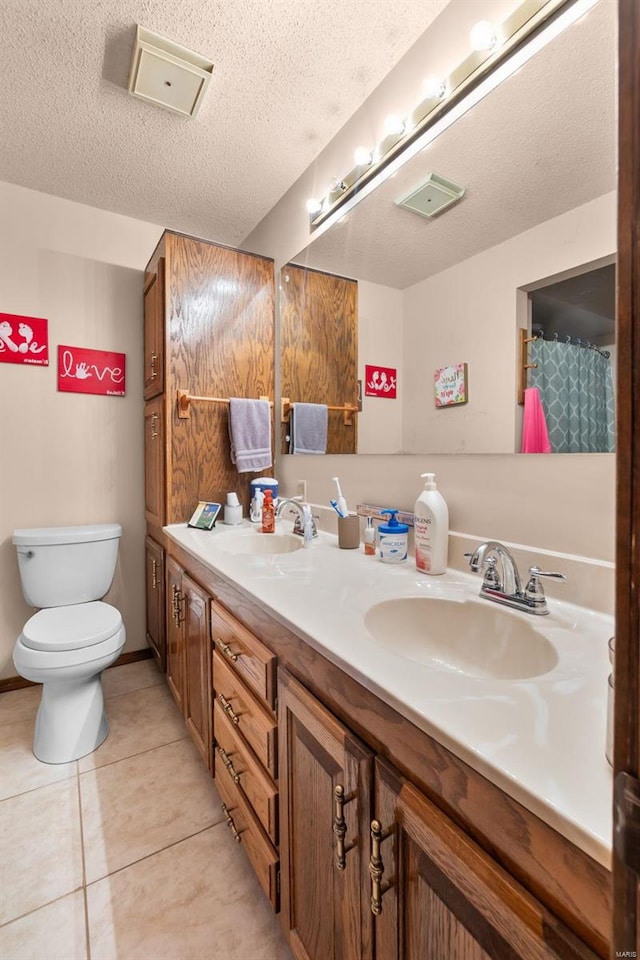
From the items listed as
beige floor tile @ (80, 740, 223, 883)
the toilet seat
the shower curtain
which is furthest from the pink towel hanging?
the toilet seat

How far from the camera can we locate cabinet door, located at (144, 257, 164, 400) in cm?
185

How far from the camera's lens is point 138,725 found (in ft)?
5.74

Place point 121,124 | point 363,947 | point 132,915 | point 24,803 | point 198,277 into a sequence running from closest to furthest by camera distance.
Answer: point 363,947
point 132,915
point 24,803
point 121,124
point 198,277

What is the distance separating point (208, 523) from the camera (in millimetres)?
1744

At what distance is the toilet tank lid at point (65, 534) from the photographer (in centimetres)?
183

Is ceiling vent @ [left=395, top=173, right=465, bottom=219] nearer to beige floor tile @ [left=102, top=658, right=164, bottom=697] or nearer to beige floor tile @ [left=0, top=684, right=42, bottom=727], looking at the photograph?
beige floor tile @ [left=102, top=658, right=164, bottom=697]

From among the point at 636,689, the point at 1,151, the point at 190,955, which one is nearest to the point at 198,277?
the point at 1,151

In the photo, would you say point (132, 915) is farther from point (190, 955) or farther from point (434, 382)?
point (434, 382)

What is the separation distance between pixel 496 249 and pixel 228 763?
150 centimetres

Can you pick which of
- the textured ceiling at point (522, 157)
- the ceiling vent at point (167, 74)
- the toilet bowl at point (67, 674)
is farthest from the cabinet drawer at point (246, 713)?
the ceiling vent at point (167, 74)

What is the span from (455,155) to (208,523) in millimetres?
1479

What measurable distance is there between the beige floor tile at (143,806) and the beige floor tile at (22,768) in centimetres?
10

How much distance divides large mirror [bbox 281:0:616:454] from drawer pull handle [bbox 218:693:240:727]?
87cm

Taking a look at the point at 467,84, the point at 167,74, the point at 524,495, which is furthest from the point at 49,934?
the point at 167,74
